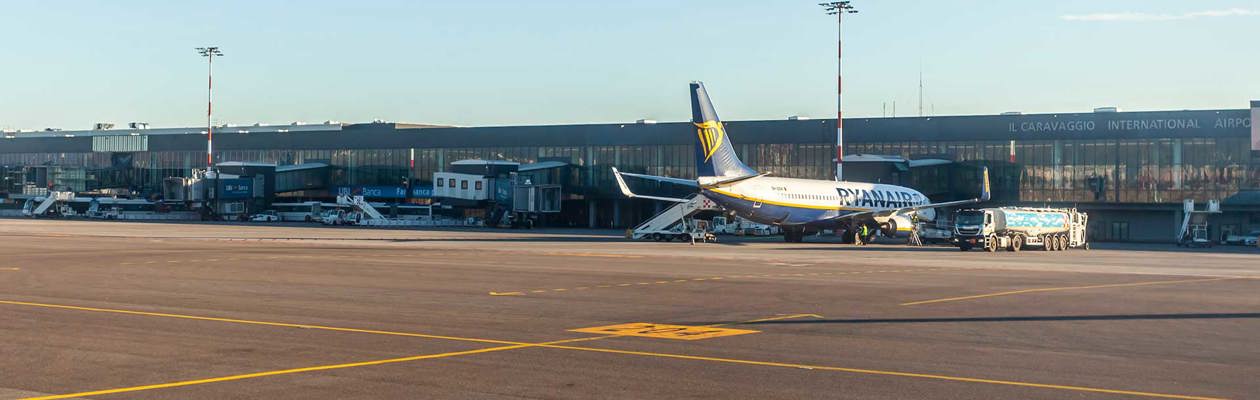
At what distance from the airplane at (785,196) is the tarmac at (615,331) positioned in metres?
17.5

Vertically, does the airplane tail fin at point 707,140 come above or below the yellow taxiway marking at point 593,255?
above

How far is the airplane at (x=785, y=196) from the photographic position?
61.6m

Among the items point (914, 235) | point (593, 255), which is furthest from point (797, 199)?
point (593, 255)

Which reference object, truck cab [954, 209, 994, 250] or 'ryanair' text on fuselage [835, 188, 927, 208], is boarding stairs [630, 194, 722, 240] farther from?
truck cab [954, 209, 994, 250]

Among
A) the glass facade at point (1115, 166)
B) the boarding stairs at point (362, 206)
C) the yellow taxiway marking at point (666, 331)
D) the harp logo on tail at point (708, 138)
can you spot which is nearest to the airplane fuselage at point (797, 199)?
the harp logo on tail at point (708, 138)

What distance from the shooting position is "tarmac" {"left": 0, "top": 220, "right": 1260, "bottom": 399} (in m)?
15.6

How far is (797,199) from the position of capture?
2549 inches

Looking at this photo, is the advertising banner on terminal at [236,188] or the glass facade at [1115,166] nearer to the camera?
the glass facade at [1115,166]

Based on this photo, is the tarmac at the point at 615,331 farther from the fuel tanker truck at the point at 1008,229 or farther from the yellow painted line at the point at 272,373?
the fuel tanker truck at the point at 1008,229

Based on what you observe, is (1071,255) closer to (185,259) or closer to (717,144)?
(717,144)

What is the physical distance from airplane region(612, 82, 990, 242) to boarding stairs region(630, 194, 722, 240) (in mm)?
1377

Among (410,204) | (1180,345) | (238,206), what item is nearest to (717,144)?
(1180,345)

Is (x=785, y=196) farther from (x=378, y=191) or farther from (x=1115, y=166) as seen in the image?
(x=378, y=191)

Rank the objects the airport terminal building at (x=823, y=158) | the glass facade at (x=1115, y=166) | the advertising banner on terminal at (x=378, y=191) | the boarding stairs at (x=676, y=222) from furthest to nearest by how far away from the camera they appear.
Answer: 1. the advertising banner on terminal at (x=378, y=191)
2. the airport terminal building at (x=823, y=158)
3. the glass facade at (x=1115, y=166)
4. the boarding stairs at (x=676, y=222)
